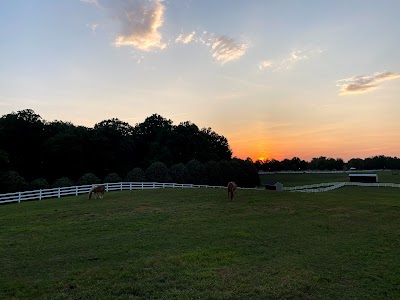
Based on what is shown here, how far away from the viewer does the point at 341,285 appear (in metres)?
8.14

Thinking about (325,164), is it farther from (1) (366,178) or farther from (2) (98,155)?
(2) (98,155)

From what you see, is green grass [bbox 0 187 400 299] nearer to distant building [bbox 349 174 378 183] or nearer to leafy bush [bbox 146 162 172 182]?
leafy bush [bbox 146 162 172 182]

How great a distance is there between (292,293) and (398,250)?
20.3 feet

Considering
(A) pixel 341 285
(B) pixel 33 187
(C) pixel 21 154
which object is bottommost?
(A) pixel 341 285

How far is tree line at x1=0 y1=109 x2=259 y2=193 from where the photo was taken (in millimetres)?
60741

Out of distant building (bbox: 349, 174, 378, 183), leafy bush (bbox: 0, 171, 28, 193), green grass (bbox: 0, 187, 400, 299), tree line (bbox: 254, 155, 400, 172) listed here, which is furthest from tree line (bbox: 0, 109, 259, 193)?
tree line (bbox: 254, 155, 400, 172)

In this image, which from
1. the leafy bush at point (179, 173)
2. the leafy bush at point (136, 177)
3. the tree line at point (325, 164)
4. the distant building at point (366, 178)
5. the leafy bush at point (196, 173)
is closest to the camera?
the leafy bush at point (136, 177)

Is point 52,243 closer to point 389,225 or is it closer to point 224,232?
point 224,232

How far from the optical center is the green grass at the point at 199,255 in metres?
7.74

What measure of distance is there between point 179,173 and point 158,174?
706 cm

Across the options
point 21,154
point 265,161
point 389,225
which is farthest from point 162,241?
point 265,161

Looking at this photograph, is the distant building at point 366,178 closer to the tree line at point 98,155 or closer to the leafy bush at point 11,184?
the tree line at point 98,155

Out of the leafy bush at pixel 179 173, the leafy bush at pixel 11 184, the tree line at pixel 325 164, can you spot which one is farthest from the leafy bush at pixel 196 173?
the tree line at pixel 325 164

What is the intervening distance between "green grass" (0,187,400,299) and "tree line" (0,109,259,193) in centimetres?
3158
